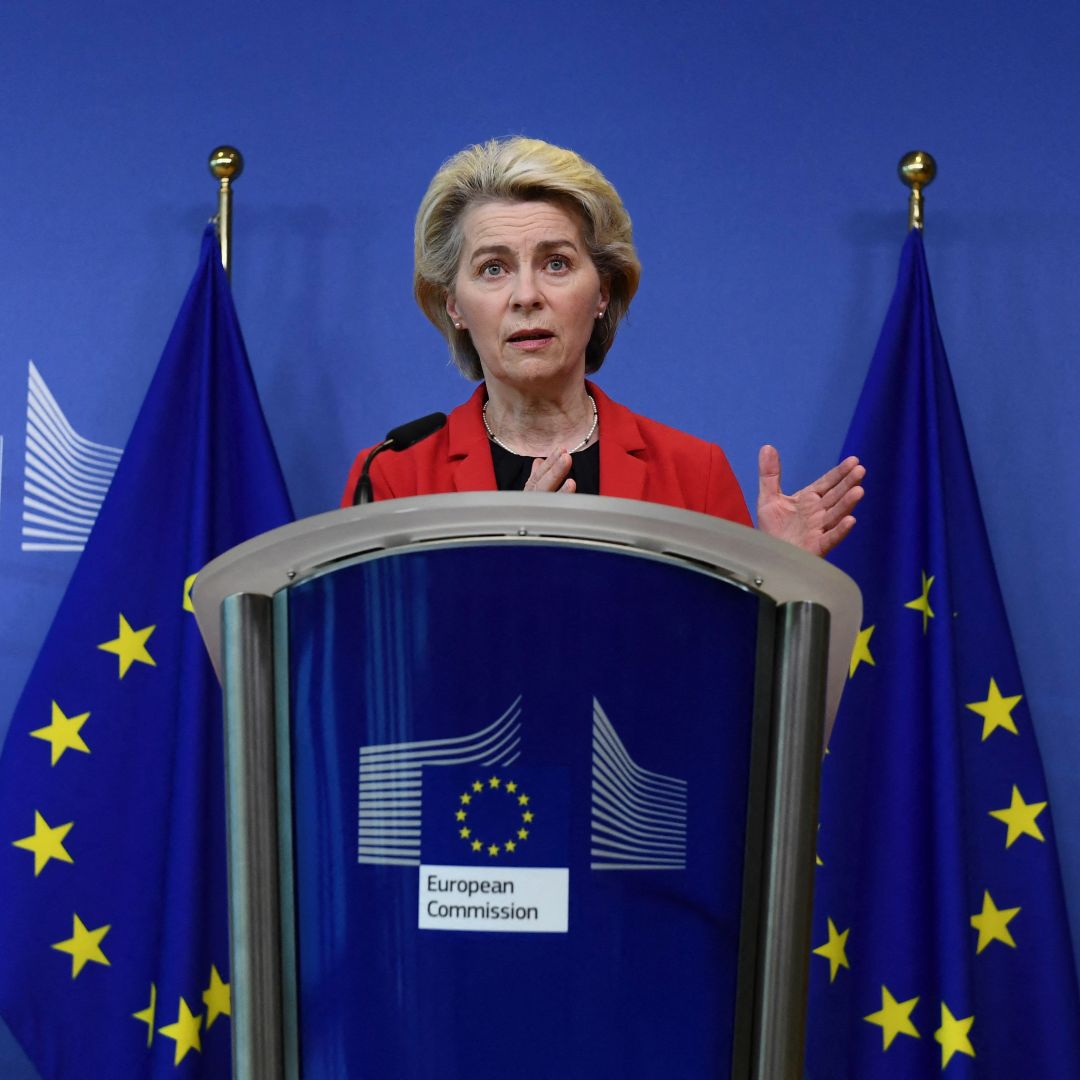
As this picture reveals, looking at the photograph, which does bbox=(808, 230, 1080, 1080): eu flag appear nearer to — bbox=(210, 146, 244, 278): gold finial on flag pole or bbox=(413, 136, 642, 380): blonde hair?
bbox=(413, 136, 642, 380): blonde hair

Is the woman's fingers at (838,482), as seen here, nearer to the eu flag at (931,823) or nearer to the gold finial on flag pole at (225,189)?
the eu flag at (931,823)

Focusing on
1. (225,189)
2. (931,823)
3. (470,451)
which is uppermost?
(225,189)

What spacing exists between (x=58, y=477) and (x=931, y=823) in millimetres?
1619

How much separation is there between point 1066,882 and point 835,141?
1.40 meters

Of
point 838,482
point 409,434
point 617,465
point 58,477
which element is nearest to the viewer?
point 409,434

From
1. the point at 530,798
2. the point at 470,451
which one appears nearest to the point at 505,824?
the point at 530,798

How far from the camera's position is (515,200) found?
85.0 inches

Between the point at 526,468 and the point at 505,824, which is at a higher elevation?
the point at 526,468

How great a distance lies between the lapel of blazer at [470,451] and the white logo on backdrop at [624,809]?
877mm

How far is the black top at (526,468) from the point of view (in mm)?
2104

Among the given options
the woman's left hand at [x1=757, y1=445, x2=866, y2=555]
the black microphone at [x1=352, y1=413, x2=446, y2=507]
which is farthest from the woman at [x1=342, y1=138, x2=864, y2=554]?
the black microphone at [x1=352, y1=413, x2=446, y2=507]

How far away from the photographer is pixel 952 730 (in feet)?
9.04

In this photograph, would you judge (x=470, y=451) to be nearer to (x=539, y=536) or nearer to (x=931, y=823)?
(x=539, y=536)

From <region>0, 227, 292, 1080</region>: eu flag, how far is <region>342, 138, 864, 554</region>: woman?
820 millimetres
